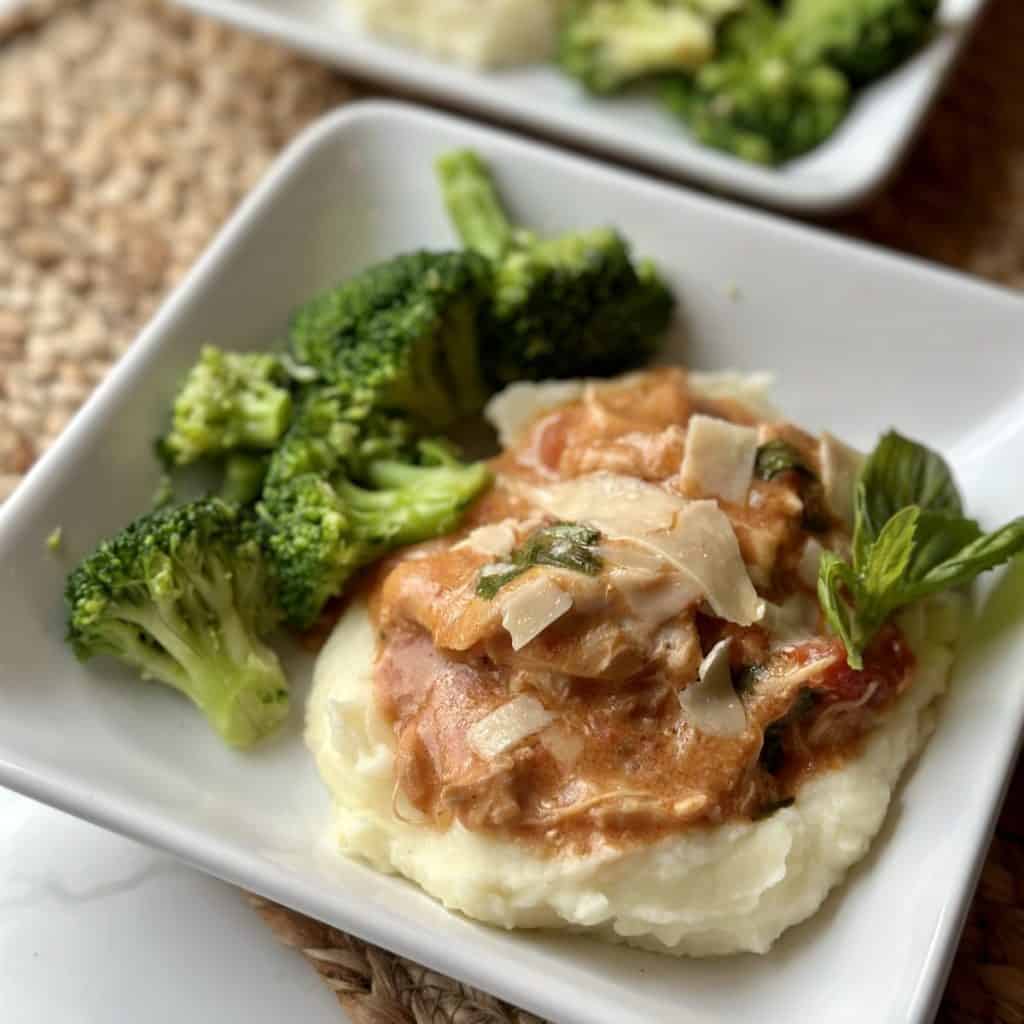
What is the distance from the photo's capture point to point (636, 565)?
3012 millimetres

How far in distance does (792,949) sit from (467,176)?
249 cm

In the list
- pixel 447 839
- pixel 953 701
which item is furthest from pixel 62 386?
pixel 953 701

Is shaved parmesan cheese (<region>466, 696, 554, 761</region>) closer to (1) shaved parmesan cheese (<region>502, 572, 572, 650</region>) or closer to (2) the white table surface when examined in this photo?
(1) shaved parmesan cheese (<region>502, 572, 572, 650</region>)

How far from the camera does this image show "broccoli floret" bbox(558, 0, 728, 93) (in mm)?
5156

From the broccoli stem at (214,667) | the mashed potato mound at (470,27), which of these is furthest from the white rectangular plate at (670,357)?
the mashed potato mound at (470,27)

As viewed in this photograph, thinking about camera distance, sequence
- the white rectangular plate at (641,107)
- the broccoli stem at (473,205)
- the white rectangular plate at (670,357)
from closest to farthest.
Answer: the white rectangular plate at (670,357), the broccoli stem at (473,205), the white rectangular plate at (641,107)

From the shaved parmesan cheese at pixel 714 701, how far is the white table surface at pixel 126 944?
110 centimetres

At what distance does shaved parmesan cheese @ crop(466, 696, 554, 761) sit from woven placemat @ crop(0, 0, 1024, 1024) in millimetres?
1496

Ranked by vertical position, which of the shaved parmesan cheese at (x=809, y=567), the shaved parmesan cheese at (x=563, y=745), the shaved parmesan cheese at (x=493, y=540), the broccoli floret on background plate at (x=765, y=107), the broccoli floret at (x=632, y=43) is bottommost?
the shaved parmesan cheese at (x=563, y=745)

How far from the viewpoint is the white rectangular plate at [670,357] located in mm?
2742

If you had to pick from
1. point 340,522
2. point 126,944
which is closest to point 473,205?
point 340,522

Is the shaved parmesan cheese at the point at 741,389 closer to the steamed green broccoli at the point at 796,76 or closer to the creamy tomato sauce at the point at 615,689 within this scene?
the creamy tomato sauce at the point at 615,689

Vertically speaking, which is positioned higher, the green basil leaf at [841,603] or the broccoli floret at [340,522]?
the green basil leaf at [841,603]

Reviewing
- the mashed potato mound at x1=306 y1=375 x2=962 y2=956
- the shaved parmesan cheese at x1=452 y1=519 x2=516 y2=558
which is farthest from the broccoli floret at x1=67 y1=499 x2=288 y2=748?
the shaved parmesan cheese at x1=452 y1=519 x2=516 y2=558
